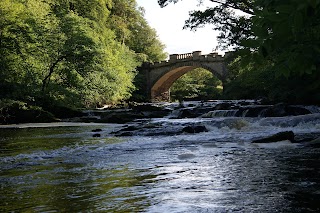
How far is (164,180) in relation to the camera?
4.70 metres

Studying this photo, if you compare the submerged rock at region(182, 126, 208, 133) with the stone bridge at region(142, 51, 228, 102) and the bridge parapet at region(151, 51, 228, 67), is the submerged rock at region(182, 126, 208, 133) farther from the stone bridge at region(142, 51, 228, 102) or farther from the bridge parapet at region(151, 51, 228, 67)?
the bridge parapet at region(151, 51, 228, 67)

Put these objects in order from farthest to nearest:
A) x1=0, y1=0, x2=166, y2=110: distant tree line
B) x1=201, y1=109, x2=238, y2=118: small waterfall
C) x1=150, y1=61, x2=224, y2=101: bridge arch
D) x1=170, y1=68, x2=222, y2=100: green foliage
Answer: x1=170, y1=68, x2=222, y2=100: green foliage, x1=150, y1=61, x2=224, y2=101: bridge arch, x1=201, y1=109, x2=238, y2=118: small waterfall, x1=0, y1=0, x2=166, y2=110: distant tree line

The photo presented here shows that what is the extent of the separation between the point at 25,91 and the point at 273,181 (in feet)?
46.2

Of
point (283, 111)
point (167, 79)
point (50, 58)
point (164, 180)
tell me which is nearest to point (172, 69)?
point (167, 79)

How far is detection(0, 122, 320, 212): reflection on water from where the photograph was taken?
351 centimetres

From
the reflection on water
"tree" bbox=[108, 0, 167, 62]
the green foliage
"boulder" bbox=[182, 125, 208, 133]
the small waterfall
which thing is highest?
"tree" bbox=[108, 0, 167, 62]

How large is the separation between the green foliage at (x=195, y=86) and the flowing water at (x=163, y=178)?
40.7 m

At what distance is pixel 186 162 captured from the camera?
6164 mm

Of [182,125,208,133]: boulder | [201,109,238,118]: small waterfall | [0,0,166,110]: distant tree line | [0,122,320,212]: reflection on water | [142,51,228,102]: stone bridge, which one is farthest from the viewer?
[142,51,228,102]: stone bridge

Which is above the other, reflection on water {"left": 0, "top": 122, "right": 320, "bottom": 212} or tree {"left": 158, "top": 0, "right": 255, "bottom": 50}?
tree {"left": 158, "top": 0, "right": 255, "bottom": 50}

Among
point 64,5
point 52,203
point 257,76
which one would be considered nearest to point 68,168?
point 52,203

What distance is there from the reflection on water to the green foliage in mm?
41060

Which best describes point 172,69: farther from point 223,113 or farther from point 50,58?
point 223,113

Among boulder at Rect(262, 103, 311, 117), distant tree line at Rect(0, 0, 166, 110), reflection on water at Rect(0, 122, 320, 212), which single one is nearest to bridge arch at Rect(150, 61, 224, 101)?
distant tree line at Rect(0, 0, 166, 110)
